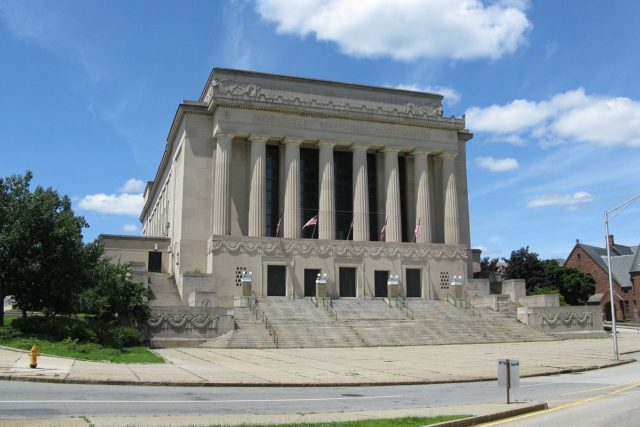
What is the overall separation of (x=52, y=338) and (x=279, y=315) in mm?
17399

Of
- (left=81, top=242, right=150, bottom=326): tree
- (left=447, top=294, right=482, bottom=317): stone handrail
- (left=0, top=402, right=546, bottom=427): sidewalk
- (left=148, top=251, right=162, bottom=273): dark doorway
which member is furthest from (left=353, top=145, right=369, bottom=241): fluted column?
(left=0, top=402, right=546, bottom=427): sidewalk

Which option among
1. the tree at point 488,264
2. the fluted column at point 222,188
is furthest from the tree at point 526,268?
the fluted column at point 222,188

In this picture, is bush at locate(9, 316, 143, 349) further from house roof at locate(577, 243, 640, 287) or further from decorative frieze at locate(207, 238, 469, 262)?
house roof at locate(577, 243, 640, 287)

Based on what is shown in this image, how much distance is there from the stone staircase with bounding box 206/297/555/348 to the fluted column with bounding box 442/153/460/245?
9.87 metres

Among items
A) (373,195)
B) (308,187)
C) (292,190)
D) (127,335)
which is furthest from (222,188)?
(127,335)

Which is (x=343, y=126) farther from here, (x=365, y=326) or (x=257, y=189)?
(x=365, y=326)

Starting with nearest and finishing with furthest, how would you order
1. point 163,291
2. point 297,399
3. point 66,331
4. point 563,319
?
point 297,399
point 66,331
point 563,319
point 163,291

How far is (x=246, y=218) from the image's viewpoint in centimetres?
5553

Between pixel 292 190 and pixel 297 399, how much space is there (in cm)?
3931

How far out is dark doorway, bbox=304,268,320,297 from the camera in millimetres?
53062

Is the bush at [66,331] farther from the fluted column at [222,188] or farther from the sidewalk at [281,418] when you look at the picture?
the fluted column at [222,188]

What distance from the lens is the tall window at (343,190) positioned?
59.2 metres

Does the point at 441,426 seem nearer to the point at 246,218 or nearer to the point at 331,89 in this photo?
the point at 246,218

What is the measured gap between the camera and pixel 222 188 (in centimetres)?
5338
